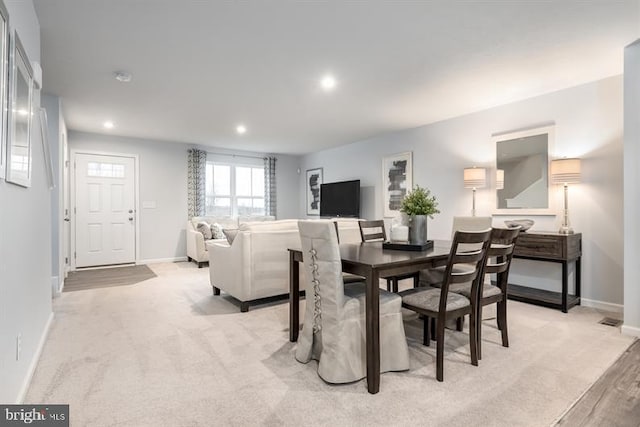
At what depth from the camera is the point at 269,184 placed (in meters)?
7.88

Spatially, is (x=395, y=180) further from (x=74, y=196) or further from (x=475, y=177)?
(x=74, y=196)

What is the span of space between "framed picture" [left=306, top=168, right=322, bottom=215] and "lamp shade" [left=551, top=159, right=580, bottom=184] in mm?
4815

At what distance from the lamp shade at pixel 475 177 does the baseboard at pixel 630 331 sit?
2136mm

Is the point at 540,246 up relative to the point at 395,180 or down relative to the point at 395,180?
down

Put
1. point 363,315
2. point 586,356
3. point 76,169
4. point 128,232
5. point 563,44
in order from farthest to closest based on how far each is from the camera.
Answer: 1. point 128,232
2. point 76,169
3. point 563,44
4. point 586,356
5. point 363,315

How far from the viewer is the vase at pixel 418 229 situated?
2.51 metres

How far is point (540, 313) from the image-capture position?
10.8 feet

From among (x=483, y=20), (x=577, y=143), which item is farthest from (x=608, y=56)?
(x=483, y=20)

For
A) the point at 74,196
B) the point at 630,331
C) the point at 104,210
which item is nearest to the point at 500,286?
the point at 630,331

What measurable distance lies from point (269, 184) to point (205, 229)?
2.29m

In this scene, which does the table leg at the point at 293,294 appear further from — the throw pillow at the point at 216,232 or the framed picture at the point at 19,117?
the throw pillow at the point at 216,232

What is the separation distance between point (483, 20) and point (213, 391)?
3.03 metres

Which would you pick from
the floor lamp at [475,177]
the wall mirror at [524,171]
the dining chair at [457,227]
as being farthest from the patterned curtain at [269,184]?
the dining chair at [457,227]

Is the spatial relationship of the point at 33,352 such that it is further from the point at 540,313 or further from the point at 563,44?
the point at 563,44
